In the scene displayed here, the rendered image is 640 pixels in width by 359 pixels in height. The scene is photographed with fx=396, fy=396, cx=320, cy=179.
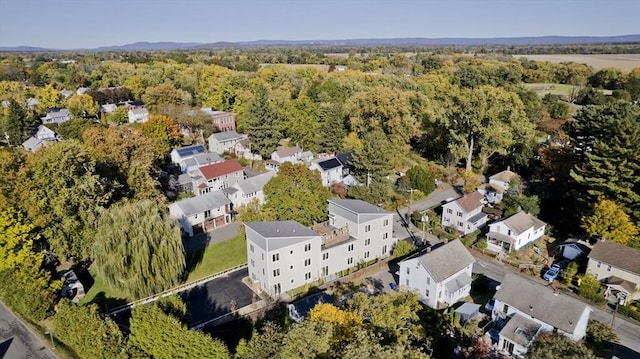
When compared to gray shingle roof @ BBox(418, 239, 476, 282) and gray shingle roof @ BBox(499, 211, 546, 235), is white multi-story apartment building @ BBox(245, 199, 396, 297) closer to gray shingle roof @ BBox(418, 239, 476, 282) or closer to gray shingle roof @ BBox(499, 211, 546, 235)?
gray shingle roof @ BBox(418, 239, 476, 282)

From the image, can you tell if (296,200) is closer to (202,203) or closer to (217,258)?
(217,258)

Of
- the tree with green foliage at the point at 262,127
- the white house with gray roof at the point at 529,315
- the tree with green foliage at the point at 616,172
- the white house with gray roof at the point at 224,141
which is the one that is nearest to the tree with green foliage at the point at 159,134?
the white house with gray roof at the point at 224,141

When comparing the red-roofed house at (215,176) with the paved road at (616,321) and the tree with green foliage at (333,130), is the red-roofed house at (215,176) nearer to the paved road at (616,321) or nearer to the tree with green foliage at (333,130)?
the tree with green foliage at (333,130)

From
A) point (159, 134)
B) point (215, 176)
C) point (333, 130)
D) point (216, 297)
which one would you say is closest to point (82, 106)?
point (159, 134)

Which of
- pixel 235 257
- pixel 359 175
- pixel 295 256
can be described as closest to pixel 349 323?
pixel 295 256

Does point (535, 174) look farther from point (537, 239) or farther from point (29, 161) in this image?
point (29, 161)

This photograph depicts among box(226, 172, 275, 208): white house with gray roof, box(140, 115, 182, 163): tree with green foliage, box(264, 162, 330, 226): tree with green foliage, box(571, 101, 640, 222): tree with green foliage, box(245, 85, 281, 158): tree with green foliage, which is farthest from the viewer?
box(245, 85, 281, 158): tree with green foliage

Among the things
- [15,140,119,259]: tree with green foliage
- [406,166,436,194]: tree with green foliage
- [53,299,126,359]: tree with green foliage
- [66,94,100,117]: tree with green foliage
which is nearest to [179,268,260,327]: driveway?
[53,299,126,359]: tree with green foliage
